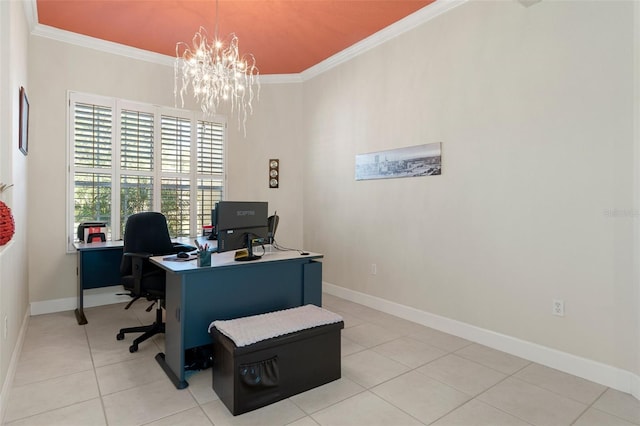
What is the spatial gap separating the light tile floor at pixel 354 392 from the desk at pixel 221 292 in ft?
0.95

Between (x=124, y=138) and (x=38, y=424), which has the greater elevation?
(x=124, y=138)

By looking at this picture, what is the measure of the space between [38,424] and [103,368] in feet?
2.24

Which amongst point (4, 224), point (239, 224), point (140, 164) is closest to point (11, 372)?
point (4, 224)

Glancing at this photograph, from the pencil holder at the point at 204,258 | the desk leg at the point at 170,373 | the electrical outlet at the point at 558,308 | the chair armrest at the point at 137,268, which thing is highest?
the pencil holder at the point at 204,258

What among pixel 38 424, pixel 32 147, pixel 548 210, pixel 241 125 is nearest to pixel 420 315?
pixel 548 210

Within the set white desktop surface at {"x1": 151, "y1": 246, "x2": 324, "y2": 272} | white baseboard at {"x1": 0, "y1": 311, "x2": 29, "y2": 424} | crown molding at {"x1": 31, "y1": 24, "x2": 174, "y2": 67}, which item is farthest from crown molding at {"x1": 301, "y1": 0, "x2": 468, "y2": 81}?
white baseboard at {"x1": 0, "y1": 311, "x2": 29, "y2": 424}

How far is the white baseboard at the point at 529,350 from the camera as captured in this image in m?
2.35

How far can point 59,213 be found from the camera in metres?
3.93

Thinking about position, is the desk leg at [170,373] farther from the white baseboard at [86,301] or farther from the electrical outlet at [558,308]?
the electrical outlet at [558,308]

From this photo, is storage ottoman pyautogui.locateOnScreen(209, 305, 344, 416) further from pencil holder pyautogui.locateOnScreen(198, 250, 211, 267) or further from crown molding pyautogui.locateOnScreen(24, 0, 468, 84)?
crown molding pyautogui.locateOnScreen(24, 0, 468, 84)

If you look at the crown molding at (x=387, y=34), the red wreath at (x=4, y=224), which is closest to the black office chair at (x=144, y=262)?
the red wreath at (x=4, y=224)

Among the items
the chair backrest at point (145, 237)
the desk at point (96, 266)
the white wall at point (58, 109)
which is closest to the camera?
the chair backrest at point (145, 237)

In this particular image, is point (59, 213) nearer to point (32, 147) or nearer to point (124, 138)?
point (32, 147)

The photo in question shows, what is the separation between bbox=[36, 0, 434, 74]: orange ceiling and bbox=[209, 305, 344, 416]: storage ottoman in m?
2.88
